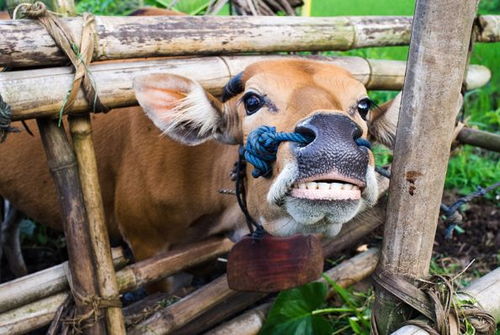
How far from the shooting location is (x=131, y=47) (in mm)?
2404

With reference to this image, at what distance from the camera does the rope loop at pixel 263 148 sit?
197 cm

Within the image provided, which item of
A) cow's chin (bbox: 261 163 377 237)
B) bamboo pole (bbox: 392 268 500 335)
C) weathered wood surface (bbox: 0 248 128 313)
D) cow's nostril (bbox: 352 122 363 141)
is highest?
cow's nostril (bbox: 352 122 363 141)

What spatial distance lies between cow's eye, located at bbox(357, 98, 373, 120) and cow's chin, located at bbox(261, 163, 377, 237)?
45 centimetres

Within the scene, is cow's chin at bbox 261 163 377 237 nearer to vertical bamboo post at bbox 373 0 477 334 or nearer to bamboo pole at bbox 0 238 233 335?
vertical bamboo post at bbox 373 0 477 334

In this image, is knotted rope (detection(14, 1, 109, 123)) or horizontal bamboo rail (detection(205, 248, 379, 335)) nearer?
knotted rope (detection(14, 1, 109, 123))

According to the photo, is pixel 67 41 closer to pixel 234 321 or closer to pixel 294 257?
pixel 294 257

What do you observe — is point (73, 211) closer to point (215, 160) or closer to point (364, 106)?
point (215, 160)

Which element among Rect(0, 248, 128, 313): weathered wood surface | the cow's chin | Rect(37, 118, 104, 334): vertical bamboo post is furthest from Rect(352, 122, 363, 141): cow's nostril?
Rect(0, 248, 128, 313): weathered wood surface

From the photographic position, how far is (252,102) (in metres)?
2.29

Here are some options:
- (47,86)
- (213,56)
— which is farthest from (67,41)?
(213,56)

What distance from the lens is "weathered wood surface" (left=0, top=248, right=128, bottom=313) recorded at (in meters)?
2.33

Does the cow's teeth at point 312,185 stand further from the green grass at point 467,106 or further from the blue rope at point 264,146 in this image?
the green grass at point 467,106

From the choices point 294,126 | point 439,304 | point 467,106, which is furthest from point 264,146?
point 467,106

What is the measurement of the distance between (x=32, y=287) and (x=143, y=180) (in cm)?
93
